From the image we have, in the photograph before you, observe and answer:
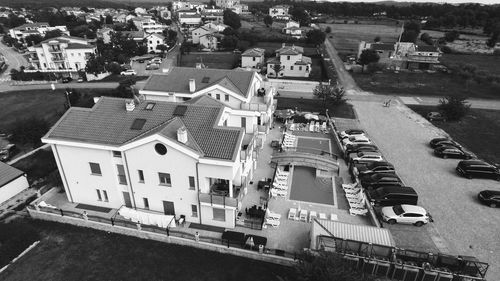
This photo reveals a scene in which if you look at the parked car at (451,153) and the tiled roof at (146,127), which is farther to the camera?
the parked car at (451,153)

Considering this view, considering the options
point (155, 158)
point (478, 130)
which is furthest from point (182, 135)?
point (478, 130)

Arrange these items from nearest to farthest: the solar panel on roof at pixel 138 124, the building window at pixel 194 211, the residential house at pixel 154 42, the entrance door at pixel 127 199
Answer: the building window at pixel 194 211 → the solar panel on roof at pixel 138 124 → the entrance door at pixel 127 199 → the residential house at pixel 154 42

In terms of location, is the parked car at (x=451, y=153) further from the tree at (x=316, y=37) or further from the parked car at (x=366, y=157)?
the tree at (x=316, y=37)

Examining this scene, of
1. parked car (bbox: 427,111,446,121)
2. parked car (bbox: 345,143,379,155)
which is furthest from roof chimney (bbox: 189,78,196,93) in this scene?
parked car (bbox: 427,111,446,121)

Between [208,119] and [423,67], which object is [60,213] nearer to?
[208,119]

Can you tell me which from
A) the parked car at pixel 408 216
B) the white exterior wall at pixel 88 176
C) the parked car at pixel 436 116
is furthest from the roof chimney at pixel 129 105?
the parked car at pixel 436 116
